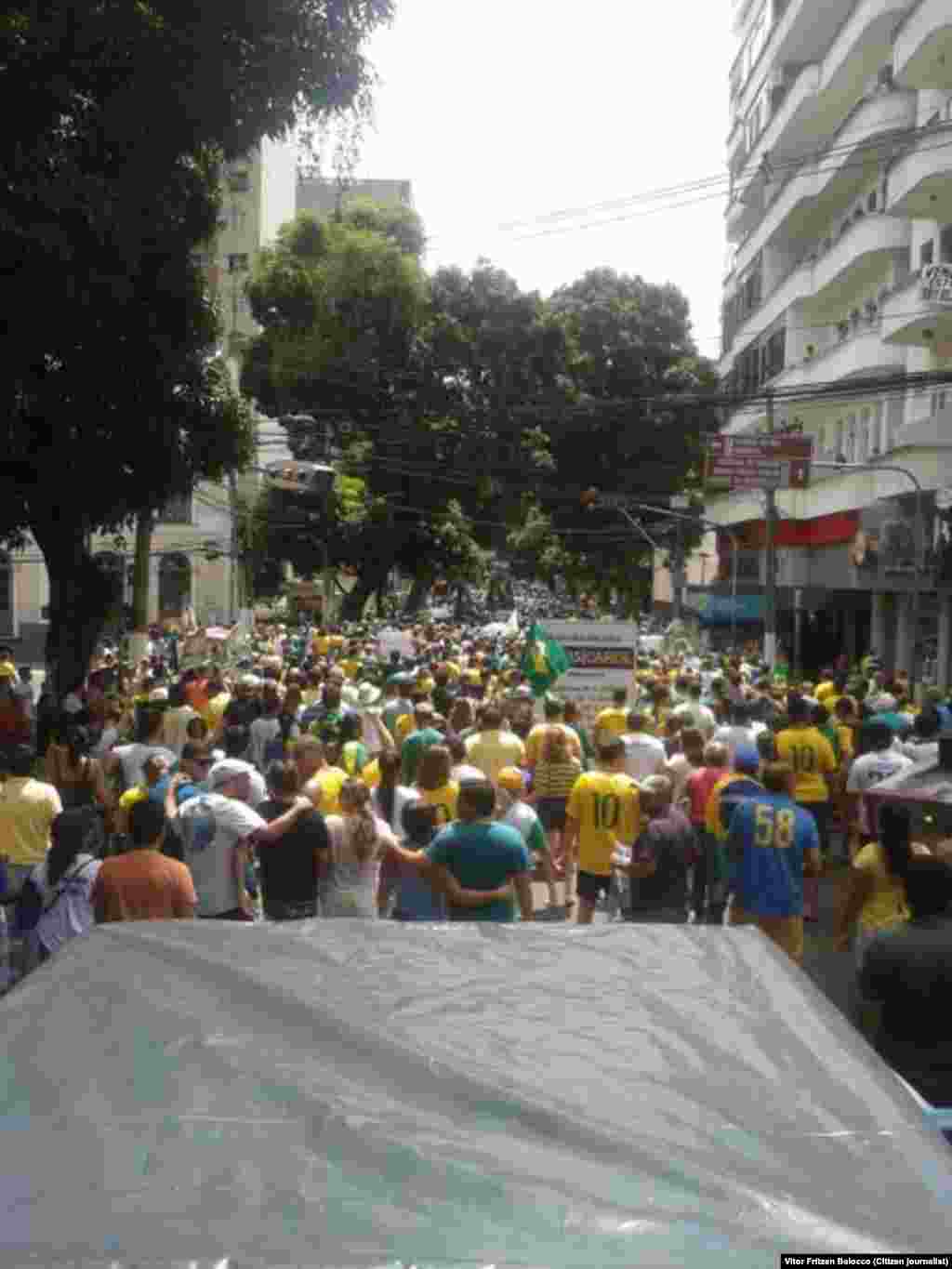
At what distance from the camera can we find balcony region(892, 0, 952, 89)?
86.0 feet

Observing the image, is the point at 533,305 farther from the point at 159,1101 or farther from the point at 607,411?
the point at 159,1101

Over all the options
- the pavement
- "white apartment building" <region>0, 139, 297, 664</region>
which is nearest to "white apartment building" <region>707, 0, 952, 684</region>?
the pavement

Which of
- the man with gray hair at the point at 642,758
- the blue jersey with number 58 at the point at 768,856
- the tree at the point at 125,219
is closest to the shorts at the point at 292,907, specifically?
the blue jersey with number 58 at the point at 768,856

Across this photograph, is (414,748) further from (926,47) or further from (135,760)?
(926,47)

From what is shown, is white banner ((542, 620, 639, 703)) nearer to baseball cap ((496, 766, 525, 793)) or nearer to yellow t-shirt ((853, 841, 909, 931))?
baseball cap ((496, 766, 525, 793))

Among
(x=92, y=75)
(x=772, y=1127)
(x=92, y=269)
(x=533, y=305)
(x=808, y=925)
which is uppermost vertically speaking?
(x=533, y=305)

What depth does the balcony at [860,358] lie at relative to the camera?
32938 millimetres

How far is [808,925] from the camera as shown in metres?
12.7

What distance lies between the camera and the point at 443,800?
33.1 ft

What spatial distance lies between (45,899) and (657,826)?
10.8 feet

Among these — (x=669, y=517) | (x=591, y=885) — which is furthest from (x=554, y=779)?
(x=669, y=517)

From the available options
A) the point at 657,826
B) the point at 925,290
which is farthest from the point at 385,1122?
the point at 925,290

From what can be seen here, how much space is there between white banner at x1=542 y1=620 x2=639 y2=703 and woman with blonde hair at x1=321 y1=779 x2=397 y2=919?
9971 mm

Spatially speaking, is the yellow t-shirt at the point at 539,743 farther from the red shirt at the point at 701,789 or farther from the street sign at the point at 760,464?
the street sign at the point at 760,464
